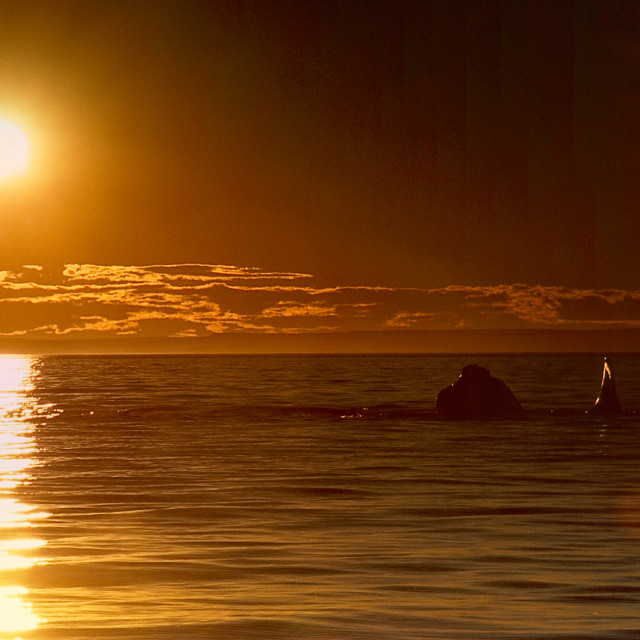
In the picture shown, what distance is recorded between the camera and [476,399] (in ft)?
216

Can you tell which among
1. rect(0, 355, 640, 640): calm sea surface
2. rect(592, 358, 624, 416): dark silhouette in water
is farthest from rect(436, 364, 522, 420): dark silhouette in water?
rect(0, 355, 640, 640): calm sea surface

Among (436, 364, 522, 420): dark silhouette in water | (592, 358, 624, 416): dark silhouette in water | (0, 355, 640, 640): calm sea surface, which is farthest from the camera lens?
(592, 358, 624, 416): dark silhouette in water

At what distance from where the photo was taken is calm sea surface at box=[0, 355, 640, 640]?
579 inches

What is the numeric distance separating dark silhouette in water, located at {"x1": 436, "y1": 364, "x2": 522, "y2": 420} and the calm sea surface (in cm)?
1675

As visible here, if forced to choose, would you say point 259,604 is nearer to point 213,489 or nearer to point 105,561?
point 105,561

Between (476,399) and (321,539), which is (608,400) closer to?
(476,399)

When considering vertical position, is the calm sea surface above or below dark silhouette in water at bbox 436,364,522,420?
above

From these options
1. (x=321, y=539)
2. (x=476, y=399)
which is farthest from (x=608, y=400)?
(x=321, y=539)

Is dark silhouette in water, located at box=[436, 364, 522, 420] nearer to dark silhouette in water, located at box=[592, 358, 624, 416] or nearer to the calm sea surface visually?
dark silhouette in water, located at box=[592, 358, 624, 416]

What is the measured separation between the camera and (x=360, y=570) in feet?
59.4

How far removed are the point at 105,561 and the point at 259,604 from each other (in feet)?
13.2

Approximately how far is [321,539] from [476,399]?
45.0 meters

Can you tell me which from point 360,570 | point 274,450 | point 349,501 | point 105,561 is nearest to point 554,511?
point 349,501

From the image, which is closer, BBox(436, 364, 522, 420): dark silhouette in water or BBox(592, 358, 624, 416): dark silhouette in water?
BBox(436, 364, 522, 420): dark silhouette in water
